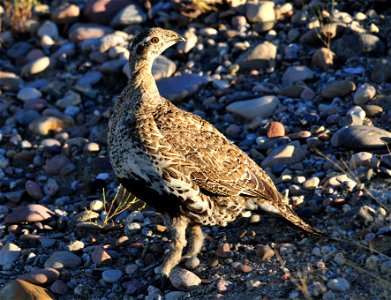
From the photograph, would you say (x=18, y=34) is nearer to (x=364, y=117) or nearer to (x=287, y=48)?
(x=287, y=48)

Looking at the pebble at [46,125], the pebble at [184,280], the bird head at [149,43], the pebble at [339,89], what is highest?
the bird head at [149,43]

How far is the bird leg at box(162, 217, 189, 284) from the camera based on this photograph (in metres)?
6.97

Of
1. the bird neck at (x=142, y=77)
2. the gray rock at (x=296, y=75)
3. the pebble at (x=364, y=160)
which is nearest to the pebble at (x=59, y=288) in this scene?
the bird neck at (x=142, y=77)

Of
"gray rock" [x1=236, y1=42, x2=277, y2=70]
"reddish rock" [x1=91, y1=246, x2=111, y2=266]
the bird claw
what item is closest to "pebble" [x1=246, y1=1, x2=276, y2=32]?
"gray rock" [x1=236, y1=42, x2=277, y2=70]

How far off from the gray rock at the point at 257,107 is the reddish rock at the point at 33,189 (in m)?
2.47

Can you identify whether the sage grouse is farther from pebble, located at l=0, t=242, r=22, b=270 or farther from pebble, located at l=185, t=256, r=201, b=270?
pebble, located at l=0, t=242, r=22, b=270

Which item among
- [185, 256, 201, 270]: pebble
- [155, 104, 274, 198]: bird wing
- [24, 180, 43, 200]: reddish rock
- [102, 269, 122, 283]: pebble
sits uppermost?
[155, 104, 274, 198]: bird wing

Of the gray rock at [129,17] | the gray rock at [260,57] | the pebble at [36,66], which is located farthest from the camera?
the gray rock at [129,17]

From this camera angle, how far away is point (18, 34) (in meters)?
11.8

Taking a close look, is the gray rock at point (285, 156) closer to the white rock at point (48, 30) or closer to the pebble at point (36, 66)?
the pebble at point (36, 66)

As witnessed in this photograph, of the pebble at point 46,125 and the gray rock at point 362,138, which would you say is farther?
the pebble at point 46,125

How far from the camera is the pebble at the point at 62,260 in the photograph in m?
7.36

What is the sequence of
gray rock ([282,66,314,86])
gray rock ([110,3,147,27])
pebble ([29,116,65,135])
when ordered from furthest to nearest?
gray rock ([110,3,147,27]) < pebble ([29,116,65,135]) < gray rock ([282,66,314,86])

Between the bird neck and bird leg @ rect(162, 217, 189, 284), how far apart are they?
125cm
